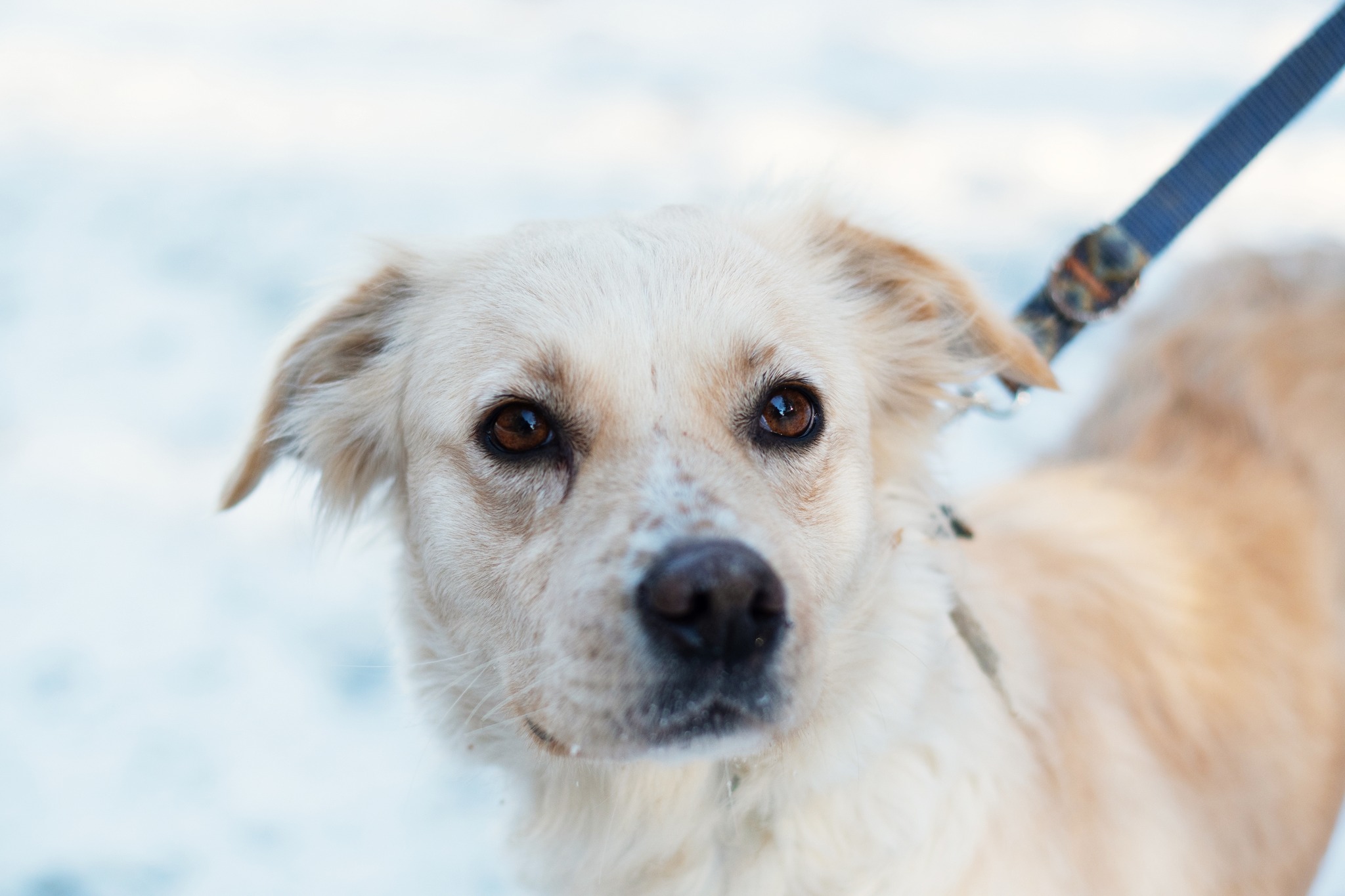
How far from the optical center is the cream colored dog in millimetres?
1519

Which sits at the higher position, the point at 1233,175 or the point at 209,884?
the point at 1233,175

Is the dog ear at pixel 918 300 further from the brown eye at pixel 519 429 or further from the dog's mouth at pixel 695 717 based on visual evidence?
the dog's mouth at pixel 695 717

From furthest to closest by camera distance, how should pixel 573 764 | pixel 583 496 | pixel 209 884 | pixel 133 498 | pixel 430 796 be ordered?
pixel 133 498 < pixel 430 796 < pixel 209 884 < pixel 573 764 < pixel 583 496

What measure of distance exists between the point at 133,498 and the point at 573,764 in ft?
9.66

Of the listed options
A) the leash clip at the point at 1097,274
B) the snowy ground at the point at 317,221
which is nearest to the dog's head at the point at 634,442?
the snowy ground at the point at 317,221

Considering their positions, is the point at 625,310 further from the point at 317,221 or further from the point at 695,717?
the point at 317,221

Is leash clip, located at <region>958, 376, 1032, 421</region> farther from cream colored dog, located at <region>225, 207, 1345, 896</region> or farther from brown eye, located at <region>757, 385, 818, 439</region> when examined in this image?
brown eye, located at <region>757, 385, 818, 439</region>

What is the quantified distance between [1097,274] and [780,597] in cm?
119

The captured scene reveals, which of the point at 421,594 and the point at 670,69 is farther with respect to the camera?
the point at 670,69

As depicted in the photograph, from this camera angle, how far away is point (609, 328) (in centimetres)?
171

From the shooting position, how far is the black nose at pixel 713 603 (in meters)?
1.39

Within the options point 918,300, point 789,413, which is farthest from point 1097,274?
point 789,413

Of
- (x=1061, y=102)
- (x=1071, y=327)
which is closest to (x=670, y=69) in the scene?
(x=1061, y=102)

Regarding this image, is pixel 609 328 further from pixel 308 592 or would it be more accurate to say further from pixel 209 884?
pixel 308 592
